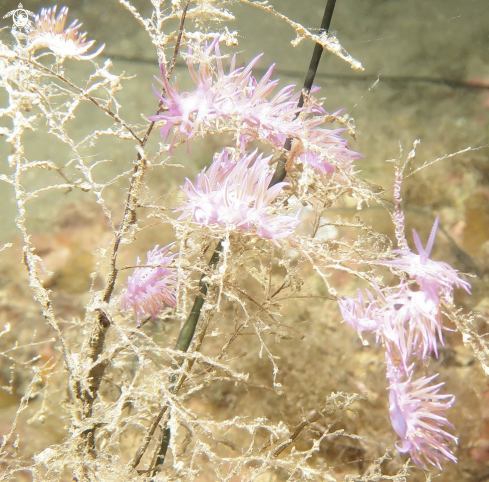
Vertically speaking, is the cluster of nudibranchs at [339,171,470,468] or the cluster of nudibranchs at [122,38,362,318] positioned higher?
the cluster of nudibranchs at [122,38,362,318]

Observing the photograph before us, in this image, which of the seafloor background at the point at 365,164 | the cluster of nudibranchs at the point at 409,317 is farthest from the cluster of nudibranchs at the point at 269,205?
the seafloor background at the point at 365,164

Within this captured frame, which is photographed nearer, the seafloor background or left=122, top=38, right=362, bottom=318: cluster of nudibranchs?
left=122, top=38, right=362, bottom=318: cluster of nudibranchs

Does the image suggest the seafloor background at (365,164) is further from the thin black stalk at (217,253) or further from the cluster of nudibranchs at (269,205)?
the cluster of nudibranchs at (269,205)

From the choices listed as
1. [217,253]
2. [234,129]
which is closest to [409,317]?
[217,253]

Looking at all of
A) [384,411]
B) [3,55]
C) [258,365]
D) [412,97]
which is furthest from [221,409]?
[412,97]

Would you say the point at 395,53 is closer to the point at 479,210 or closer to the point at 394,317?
the point at 479,210

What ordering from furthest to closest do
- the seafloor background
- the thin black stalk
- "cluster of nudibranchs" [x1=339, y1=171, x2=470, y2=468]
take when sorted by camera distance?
the seafloor background < the thin black stalk < "cluster of nudibranchs" [x1=339, y1=171, x2=470, y2=468]

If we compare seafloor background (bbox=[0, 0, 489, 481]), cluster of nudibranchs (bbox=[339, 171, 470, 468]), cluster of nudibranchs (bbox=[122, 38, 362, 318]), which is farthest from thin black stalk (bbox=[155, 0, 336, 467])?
seafloor background (bbox=[0, 0, 489, 481])

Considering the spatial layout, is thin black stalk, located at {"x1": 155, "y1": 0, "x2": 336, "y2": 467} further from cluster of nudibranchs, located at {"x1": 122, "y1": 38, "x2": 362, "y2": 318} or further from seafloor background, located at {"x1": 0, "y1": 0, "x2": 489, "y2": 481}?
seafloor background, located at {"x1": 0, "y1": 0, "x2": 489, "y2": 481}
